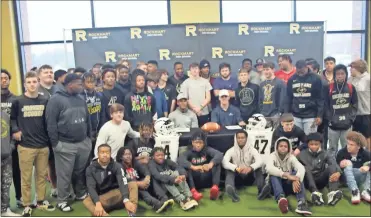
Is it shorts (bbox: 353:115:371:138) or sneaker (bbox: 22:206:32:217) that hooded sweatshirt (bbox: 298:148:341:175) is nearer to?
shorts (bbox: 353:115:371:138)

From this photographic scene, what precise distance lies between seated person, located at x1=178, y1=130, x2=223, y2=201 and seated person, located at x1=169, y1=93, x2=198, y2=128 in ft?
1.96

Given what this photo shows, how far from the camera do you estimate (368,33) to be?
777 centimetres

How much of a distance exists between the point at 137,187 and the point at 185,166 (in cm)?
59

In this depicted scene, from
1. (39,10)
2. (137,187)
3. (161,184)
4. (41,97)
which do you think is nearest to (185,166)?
(161,184)

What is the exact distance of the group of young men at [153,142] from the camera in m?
3.62

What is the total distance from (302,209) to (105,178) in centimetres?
197

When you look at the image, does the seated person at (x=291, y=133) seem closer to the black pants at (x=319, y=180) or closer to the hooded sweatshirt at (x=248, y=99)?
the black pants at (x=319, y=180)

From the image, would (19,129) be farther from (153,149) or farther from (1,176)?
(153,149)

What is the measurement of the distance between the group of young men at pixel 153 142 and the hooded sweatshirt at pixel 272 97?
0.04 ft

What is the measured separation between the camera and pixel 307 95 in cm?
457

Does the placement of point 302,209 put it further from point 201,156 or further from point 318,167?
point 201,156

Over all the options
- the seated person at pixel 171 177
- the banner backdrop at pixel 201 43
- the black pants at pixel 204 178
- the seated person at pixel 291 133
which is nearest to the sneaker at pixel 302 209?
the seated person at pixel 291 133

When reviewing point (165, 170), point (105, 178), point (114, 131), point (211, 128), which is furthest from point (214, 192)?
point (114, 131)

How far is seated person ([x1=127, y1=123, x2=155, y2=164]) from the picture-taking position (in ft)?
13.5
